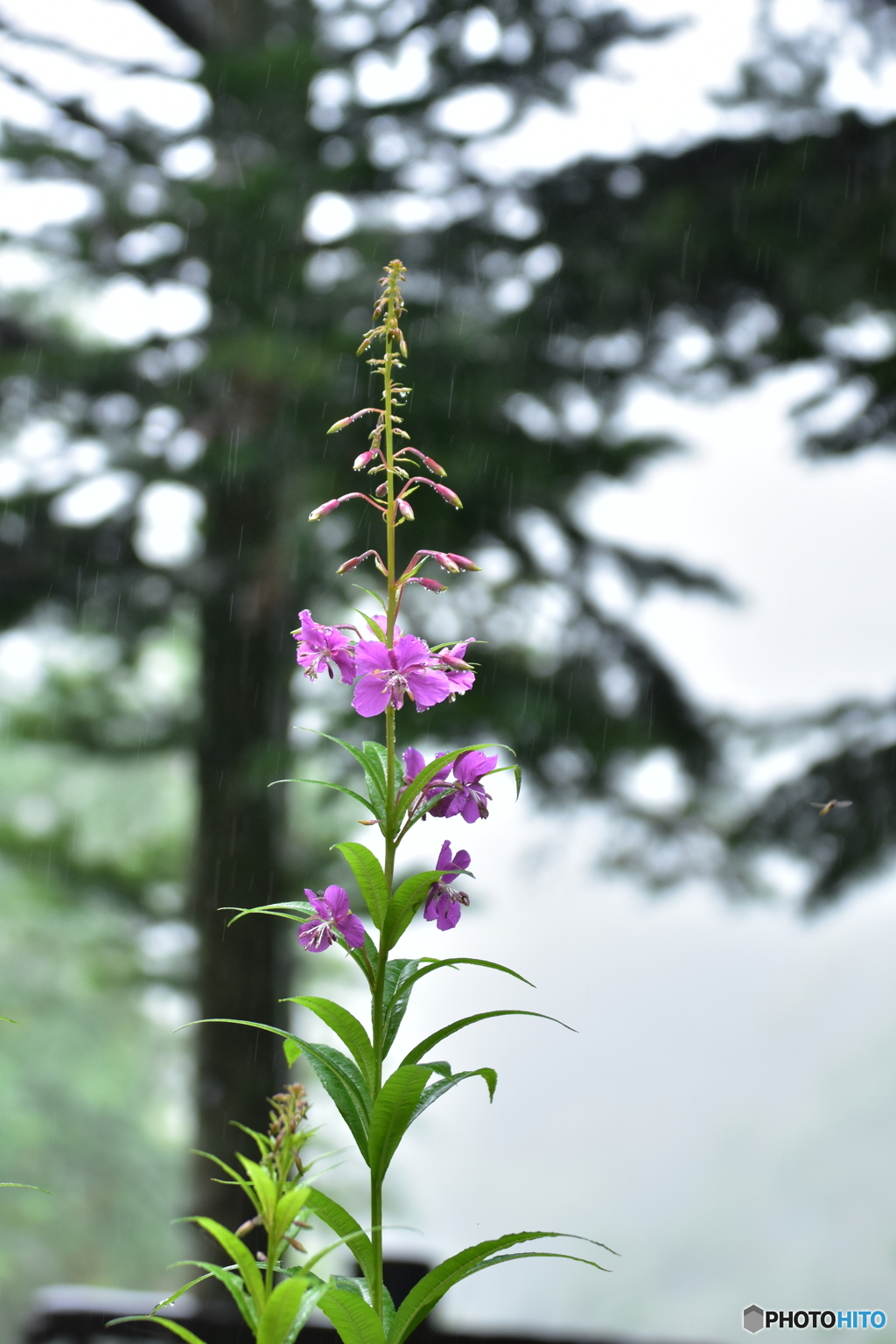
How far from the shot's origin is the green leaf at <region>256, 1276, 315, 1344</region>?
1.91 feet

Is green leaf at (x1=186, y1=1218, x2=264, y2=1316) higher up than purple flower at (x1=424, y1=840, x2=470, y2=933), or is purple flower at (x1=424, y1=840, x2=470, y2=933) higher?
purple flower at (x1=424, y1=840, x2=470, y2=933)

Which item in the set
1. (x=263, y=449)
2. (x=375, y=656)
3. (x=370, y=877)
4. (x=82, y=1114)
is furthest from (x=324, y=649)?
(x=82, y=1114)

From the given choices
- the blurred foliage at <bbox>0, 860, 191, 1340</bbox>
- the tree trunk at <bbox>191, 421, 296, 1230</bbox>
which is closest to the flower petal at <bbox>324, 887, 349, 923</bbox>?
the tree trunk at <bbox>191, 421, 296, 1230</bbox>

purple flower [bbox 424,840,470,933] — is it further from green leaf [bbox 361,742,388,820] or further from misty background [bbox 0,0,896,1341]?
misty background [bbox 0,0,896,1341]

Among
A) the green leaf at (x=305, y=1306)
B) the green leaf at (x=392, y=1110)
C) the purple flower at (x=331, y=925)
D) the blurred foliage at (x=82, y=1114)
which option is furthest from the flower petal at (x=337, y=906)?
the blurred foliage at (x=82, y=1114)

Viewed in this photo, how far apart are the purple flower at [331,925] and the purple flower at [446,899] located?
6 centimetres

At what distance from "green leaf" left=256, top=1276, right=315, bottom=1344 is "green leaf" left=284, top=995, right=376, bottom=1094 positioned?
0.15m

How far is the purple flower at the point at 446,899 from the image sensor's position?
2.49 feet

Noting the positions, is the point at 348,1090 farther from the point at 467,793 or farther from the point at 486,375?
the point at 486,375

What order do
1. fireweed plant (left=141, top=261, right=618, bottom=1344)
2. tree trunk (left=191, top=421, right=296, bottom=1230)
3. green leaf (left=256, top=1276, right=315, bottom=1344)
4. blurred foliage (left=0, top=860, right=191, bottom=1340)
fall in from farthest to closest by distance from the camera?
blurred foliage (left=0, top=860, right=191, bottom=1340), tree trunk (left=191, top=421, right=296, bottom=1230), fireweed plant (left=141, top=261, right=618, bottom=1344), green leaf (left=256, top=1276, right=315, bottom=1344)

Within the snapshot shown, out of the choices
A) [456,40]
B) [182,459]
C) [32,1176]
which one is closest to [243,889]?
[182,459]

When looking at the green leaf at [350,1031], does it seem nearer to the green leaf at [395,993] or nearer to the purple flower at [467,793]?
the green leaf at [395,993]

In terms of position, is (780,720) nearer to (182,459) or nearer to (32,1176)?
(182,459)

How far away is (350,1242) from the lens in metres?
0.69
